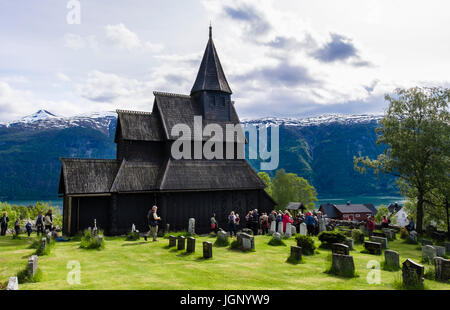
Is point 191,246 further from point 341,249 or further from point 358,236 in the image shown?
point 358,236

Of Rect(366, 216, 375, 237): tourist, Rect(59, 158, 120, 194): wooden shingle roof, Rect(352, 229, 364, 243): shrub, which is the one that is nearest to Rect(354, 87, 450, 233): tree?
Rect(366, 216, 375, 237): tourist

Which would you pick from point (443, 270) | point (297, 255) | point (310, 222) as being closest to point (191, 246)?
point (297, 255)

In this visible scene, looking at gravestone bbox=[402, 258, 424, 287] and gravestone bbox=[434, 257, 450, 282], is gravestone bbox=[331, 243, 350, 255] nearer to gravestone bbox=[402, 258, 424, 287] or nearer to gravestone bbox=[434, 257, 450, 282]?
gravestone bbox=[434, 257, 450, 282]

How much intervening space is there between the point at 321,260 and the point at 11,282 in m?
12.0

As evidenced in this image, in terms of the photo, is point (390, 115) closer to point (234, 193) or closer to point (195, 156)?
point (234, 193)

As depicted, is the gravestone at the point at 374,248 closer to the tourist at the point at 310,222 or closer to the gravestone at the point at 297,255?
the tourist at the point at 310,222

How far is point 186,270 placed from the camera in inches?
477

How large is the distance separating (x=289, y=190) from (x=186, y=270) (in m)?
63.1

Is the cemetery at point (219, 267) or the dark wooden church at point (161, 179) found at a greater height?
the dark wooden church at point (161, 179)

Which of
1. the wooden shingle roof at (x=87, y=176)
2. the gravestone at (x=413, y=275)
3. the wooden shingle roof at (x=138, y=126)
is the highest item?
the wooden shingle roof at (x=138, y=126)

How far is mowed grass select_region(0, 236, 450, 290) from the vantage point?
33.1 ft

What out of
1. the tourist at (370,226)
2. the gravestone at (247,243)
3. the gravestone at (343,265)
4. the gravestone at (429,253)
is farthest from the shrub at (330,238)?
the tourist at (370,226)

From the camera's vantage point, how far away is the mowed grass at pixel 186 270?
10.1m
